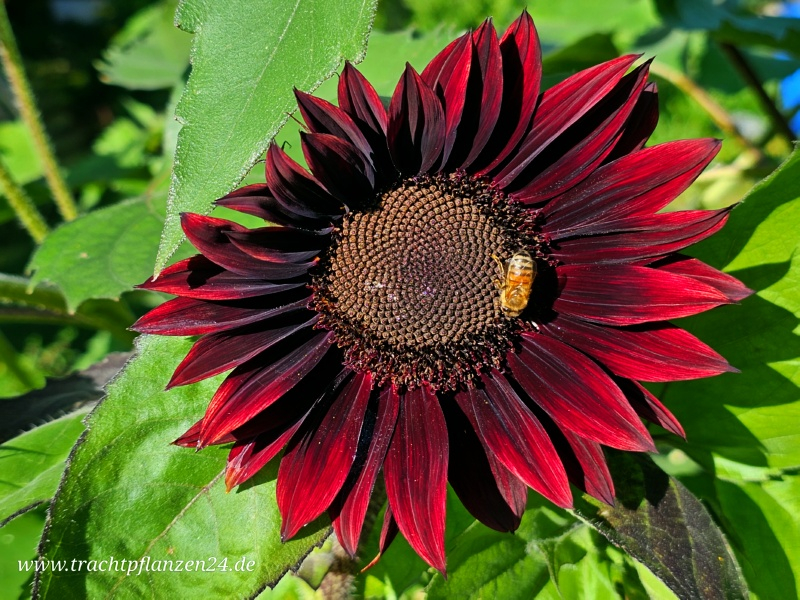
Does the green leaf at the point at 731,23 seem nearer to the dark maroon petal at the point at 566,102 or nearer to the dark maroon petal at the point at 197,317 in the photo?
the dark maroon petal at the point at 566,102

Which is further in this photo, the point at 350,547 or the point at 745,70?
the point at 745,70

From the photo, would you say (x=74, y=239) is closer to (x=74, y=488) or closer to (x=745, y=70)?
(x=74, y=488)

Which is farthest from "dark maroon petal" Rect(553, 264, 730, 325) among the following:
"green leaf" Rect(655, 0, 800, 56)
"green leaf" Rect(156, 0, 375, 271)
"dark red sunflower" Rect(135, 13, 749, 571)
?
"green leaf" Rect(655, 0, 800, 56)

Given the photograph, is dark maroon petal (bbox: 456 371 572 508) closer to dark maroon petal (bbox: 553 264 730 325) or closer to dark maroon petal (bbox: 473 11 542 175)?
dark maroon petal (bbox: 553 264 730 325)

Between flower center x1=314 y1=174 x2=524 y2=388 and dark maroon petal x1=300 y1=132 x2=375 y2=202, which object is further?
flower center x1=314 y1=174 x2=524 y2=388

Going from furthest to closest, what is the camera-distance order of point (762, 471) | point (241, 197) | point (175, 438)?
point (762, 471), point (175, 438), point (241, 197)

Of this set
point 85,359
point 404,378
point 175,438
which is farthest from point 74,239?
point 85,359
